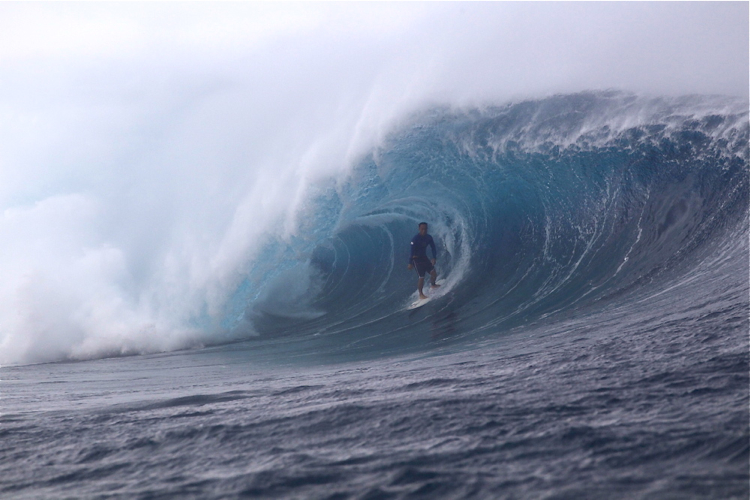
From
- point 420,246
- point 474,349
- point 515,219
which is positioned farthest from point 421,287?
point 474,349

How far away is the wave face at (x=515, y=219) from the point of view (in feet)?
26.9

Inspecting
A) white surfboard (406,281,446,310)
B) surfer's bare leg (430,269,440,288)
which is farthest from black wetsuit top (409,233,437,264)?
white surfboard (406,281,446,310)

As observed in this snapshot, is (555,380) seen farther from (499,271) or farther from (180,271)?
(180,271)

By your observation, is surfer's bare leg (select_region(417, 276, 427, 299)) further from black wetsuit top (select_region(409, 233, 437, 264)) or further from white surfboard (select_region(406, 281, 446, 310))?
black wetsuit top (select_region(409, 233, 437, 264))

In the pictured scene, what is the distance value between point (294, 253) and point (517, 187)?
4.32 meters

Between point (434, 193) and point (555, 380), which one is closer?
point (555, 380)

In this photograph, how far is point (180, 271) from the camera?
1241cm

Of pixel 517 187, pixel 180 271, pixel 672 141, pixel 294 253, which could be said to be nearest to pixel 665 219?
pixel 672 141

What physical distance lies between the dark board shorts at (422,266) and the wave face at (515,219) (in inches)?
16.9

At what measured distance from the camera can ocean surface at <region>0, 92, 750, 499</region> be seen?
293cm

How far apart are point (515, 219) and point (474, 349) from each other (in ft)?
17.5

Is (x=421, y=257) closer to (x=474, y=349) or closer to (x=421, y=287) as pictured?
(x=421, y=287)

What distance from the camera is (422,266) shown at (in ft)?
33.1

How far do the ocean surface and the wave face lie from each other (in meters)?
0.04
